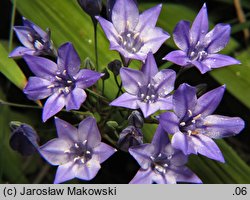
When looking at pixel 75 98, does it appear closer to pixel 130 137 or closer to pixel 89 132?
pixel 89 132

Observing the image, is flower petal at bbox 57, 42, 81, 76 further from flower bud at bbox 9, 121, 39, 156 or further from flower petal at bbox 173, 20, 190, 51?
flower petal at bbox 173, 20, 190, 51

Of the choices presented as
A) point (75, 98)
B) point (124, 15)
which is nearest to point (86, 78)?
point (75, 98)

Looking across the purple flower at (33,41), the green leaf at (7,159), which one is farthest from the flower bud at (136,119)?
the green leaf at (7,159)

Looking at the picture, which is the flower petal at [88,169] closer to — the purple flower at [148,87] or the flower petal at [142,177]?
the flower petal at [142,177]

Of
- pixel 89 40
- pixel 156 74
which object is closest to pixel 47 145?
pixel 156 74
